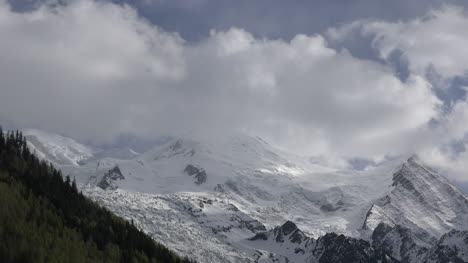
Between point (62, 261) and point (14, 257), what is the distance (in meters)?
12.8

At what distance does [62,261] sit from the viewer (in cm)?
19962

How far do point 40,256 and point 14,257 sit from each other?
728 cm

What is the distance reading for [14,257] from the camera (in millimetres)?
192500

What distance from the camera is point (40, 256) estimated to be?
19750 centimetres

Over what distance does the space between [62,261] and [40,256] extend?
585 centimetres
